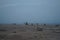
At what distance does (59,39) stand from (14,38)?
0.52 meters

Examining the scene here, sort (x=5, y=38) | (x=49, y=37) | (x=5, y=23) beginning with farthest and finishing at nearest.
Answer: (x=5, y=23) → (x=49, y=37) → (x=5, y=38)

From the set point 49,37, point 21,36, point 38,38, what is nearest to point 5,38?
point 21,36

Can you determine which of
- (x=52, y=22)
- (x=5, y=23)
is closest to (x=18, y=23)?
(x=5, y=23)

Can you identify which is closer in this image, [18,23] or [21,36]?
[21,36]

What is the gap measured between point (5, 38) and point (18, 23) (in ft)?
2.67

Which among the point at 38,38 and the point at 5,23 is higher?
the point at 5,23

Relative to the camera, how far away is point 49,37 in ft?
4.80

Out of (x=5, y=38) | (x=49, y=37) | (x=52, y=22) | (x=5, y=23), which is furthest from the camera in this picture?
(x=52, y=22)

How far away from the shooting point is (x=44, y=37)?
4.76ft

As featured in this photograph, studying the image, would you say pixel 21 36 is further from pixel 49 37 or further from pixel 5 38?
pixel 49 37

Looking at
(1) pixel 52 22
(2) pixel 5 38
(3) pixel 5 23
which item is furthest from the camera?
(1) pixel 52 22

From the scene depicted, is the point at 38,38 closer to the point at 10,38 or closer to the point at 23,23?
the point at 10,38

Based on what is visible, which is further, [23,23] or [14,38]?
[23,23]

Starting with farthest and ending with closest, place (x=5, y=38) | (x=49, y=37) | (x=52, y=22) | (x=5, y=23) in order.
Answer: (x=52, y=22) → (x=5, y=23) → (x=49, y=37) → (x=5, y=38)
